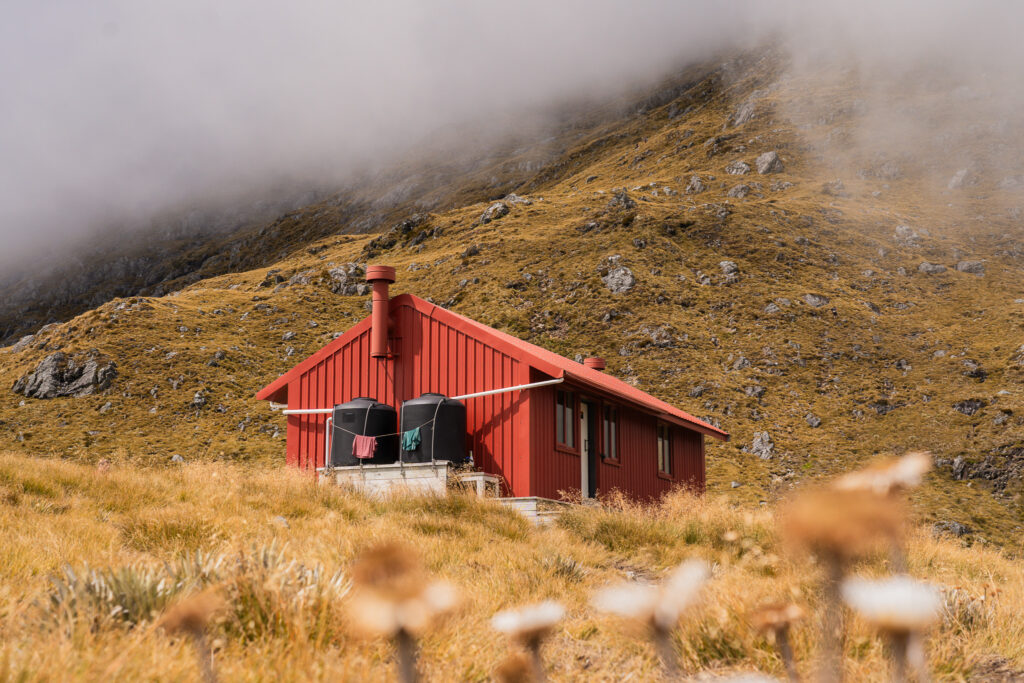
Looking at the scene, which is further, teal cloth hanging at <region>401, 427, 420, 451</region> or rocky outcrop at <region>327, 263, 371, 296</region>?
rocky outcrop at <region>327, 263, 371, 296</region>

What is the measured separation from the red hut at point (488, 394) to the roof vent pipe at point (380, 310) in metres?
0.03

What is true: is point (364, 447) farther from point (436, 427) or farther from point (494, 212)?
point (494, 212)

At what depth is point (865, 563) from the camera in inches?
297

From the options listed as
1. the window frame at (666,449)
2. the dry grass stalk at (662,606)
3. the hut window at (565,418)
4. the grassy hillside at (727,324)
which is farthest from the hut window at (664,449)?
the dry grass stalk at (662,606)

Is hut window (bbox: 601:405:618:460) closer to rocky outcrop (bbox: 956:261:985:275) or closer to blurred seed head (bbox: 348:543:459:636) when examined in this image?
blurred seed head (bbox: 348:543:459:636)

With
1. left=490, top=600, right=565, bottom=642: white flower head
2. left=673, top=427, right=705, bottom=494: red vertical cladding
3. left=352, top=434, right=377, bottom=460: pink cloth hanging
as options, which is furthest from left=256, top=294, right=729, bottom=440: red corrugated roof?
left=490, top=600, right=565, bottom=642: white flower head

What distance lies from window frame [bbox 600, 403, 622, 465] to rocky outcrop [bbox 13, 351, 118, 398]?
152ft

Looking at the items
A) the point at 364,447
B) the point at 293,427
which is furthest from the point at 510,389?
the point at 293,427

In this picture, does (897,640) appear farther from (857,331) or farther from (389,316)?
(857,331)

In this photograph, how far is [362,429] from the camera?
18297 mm

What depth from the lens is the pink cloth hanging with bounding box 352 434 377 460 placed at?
58.9ft

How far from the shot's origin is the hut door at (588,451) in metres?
19.5

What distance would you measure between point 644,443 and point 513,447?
6147mm

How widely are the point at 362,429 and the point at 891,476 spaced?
56.7 feet
